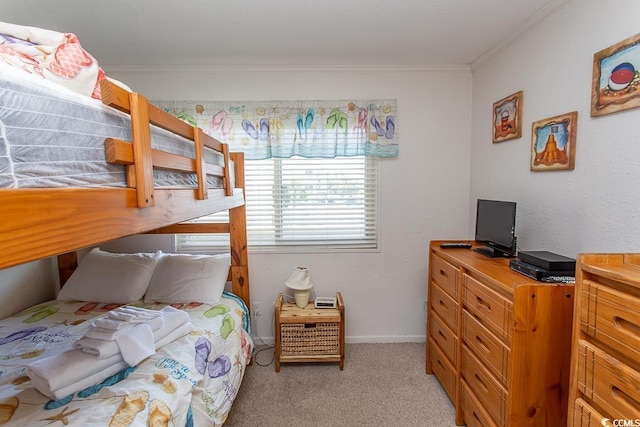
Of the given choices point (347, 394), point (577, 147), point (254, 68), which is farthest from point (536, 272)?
point (254, 68)

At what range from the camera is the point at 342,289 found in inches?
106

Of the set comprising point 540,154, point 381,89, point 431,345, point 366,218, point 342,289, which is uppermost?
point 381,89

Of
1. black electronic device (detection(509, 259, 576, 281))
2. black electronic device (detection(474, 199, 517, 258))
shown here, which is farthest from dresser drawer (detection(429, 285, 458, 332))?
black electronic device (detection(509, 259, 576, 281))

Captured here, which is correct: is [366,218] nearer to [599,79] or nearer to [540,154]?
[540,154]

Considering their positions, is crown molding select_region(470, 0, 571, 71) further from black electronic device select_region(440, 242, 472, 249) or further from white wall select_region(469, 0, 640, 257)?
black electronic device select_region(440, 242, 472, 249)

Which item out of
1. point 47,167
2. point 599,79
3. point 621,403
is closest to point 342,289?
point 621,403

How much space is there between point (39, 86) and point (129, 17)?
151 cm

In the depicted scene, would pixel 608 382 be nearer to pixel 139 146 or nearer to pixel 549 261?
pixel 549 261

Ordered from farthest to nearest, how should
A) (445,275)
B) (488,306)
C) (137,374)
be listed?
(445,275) → (488,306) → (137,374)

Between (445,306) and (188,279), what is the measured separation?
1813 mm

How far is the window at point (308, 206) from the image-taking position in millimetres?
2613

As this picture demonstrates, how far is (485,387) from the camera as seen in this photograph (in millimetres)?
1499

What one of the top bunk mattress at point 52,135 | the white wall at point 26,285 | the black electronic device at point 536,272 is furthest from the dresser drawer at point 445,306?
the white wall at point 26,285

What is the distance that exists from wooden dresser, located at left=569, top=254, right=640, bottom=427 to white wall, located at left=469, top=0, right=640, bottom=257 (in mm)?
540
